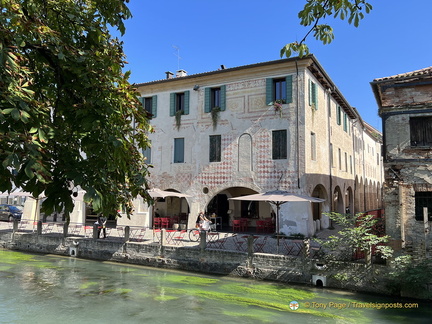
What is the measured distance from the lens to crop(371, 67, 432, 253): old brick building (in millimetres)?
11219

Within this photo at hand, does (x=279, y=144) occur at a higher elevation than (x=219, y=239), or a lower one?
higher

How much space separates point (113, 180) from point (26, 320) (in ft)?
21.4

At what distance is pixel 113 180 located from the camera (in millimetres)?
4230

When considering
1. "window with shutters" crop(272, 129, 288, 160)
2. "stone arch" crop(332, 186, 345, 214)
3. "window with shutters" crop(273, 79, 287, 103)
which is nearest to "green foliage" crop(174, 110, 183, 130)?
"window with shutters" crop(273, 79, 287, 103)

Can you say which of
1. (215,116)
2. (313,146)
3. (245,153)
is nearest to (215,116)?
(215,116)

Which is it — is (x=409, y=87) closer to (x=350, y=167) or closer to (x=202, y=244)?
(x=202, y=244)

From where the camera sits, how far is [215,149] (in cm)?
1930

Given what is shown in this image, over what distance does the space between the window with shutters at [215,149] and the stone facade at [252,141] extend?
0.11 metres

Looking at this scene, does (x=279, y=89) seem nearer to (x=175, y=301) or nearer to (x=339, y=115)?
(x=339, y=115)

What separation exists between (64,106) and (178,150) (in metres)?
16.7

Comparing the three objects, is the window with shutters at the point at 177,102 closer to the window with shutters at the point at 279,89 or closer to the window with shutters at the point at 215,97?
the window with shutters at the point at 215,97

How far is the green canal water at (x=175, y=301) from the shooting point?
888 cm

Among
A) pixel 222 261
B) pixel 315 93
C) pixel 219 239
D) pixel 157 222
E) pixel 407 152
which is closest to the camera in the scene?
pixel 407 152

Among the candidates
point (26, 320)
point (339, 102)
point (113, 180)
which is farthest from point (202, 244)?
point (339, 102)
